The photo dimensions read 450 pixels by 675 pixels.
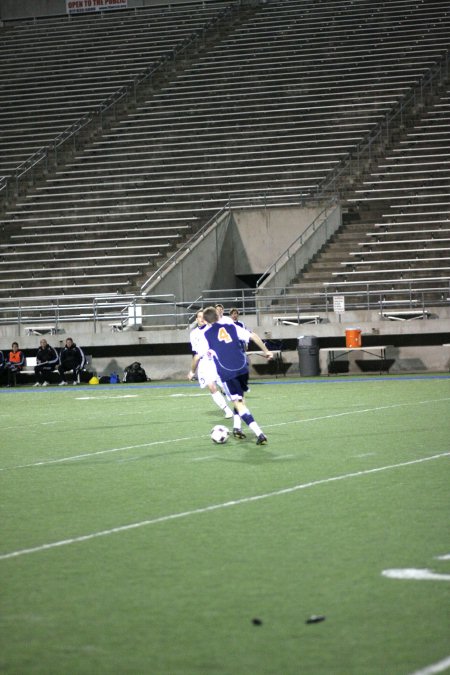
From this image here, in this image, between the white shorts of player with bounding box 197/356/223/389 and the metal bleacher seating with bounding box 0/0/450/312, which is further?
the metal bleacher seating with bounding box 0/0/450/312

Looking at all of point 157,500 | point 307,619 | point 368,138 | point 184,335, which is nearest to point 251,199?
point 368,138

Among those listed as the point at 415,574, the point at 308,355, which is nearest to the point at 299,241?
the point at 308,355

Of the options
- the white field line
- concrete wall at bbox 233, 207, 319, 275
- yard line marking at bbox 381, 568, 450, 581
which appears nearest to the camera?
yard line marking at bbox 381, 568, 450, 581

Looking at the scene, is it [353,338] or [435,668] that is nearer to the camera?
[435,668]

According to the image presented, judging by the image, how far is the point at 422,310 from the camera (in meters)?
29.5

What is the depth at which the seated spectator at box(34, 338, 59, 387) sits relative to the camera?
30.2 meters

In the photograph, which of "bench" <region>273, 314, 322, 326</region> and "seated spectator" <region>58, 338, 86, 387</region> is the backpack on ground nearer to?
"seated spectator" <region>58, 338, 86, 387</region>

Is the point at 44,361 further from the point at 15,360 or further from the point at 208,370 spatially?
the point at 208,370

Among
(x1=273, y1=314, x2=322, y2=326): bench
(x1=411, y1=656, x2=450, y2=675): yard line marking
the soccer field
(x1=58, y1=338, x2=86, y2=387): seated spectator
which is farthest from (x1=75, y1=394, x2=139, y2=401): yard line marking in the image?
(x1=411, y1=656, x2=450, y2=675): yard line marking

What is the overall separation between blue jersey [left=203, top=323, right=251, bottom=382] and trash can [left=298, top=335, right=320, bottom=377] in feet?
49.8

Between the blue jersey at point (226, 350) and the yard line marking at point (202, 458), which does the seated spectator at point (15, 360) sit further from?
the yard line marking at point (202, 458)

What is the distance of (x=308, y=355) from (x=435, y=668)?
24454 millimetres

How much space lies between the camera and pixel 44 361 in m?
30.3

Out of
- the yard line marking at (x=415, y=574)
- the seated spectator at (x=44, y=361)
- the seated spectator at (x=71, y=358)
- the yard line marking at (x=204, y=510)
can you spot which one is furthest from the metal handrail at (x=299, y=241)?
the yard line marking at (x=415, y=574)
